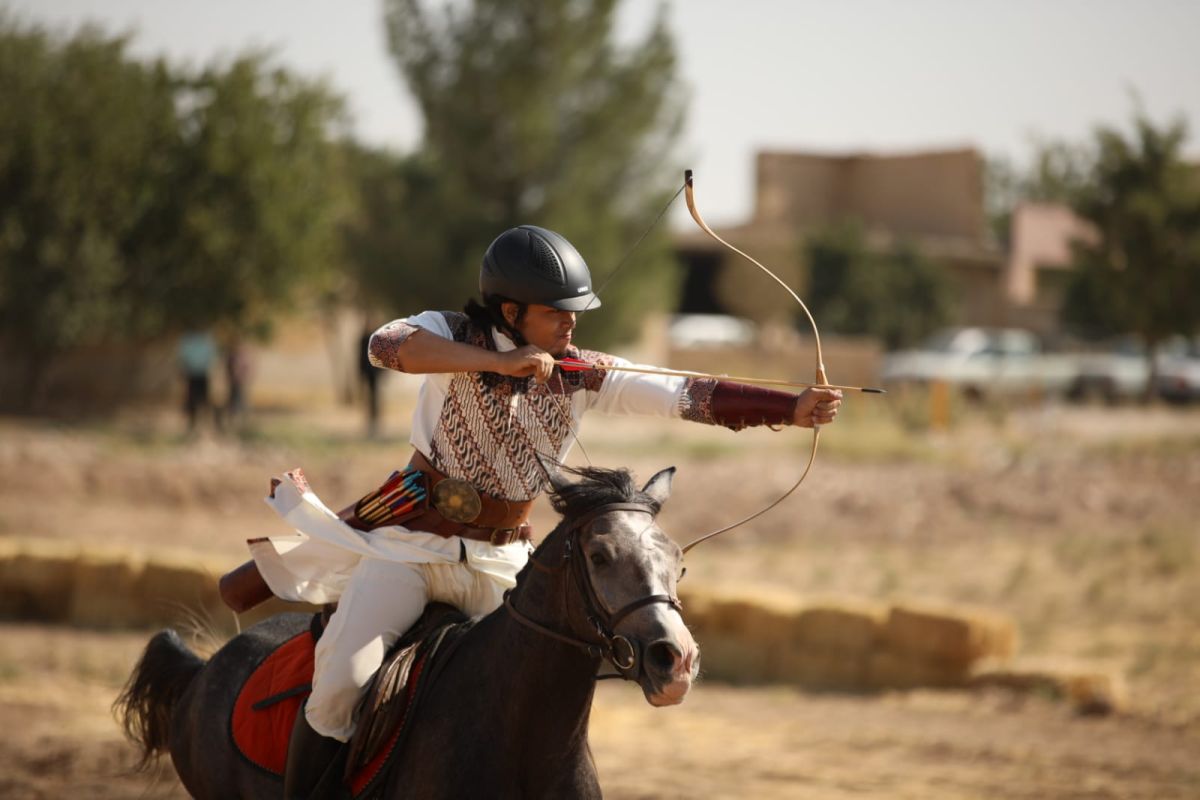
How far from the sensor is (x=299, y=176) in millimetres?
28172

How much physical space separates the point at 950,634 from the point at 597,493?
7331 millimetres

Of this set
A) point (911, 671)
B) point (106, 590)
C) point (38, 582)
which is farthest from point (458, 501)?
point (38, 582)

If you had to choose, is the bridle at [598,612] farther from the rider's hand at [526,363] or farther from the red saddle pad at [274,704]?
the red saddle pad at [274,704]

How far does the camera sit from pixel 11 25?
26.5 meters

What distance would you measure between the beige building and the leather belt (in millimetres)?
42992

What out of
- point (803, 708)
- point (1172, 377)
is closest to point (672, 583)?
point (803, 708)

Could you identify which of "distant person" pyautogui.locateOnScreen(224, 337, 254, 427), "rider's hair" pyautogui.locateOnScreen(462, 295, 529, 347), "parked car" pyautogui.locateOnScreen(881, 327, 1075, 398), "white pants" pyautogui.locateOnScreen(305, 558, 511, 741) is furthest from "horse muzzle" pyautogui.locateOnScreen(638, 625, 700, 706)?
"parked car" pyautogui.locateOnScreen(881, 327, 1075, 398)

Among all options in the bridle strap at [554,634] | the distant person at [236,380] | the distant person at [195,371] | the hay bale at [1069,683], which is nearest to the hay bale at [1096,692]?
the hay bale at [1069,683]

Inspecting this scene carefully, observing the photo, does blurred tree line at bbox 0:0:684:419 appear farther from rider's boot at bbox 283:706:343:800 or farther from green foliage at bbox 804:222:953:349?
rider's boot at bbox 283:706:343:800

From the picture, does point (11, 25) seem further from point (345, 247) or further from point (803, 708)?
point (803, 708)

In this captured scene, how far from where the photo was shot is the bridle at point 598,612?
340 centimetres

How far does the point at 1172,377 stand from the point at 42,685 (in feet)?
112

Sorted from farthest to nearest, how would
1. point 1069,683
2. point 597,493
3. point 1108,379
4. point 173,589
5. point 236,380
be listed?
1. point 1108,379
2. point 236,380
3. point 173,589
4. point 1069,683
5. point 597,493

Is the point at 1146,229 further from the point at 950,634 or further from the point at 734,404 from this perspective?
the point at 734,404
